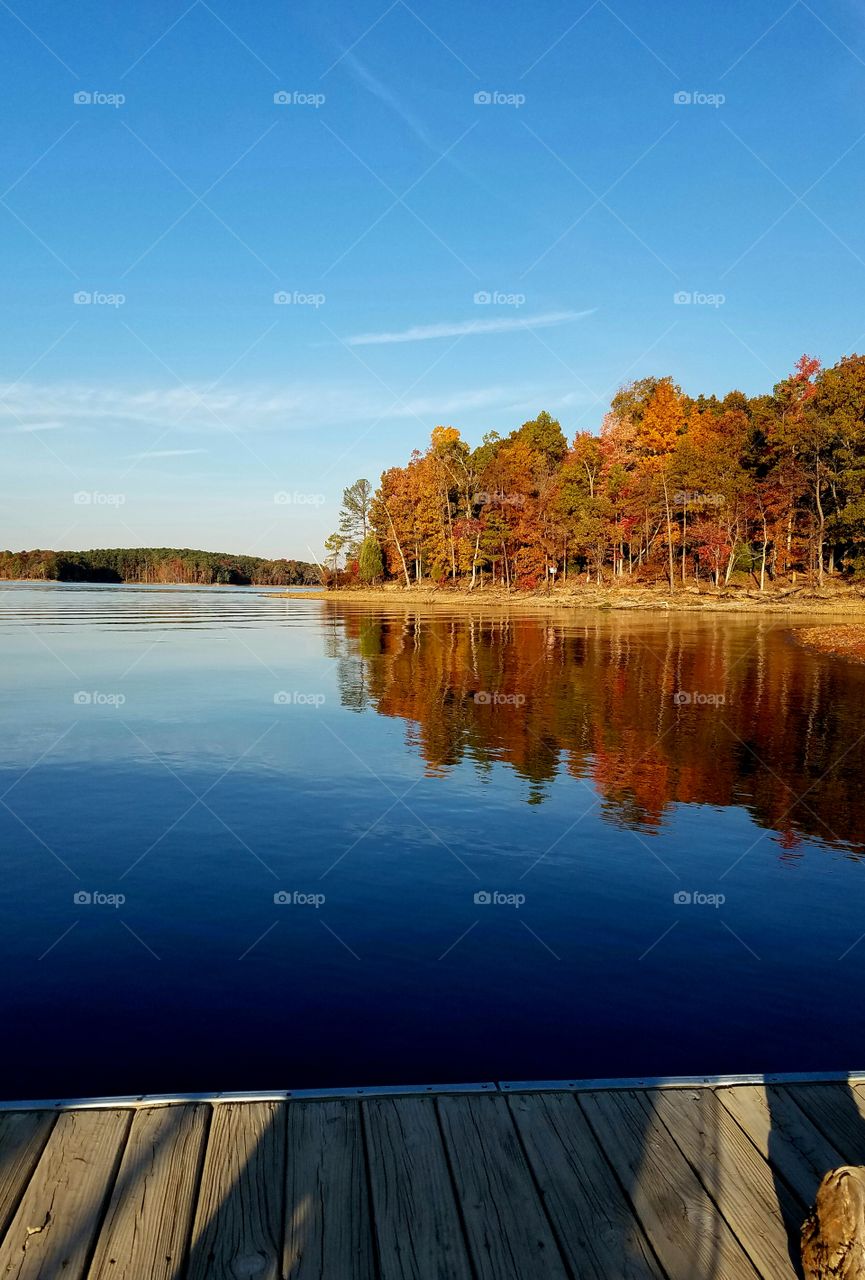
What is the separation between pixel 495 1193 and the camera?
3930 mm

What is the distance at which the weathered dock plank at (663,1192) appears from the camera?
358 centimetres

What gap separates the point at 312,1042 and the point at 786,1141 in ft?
11.5

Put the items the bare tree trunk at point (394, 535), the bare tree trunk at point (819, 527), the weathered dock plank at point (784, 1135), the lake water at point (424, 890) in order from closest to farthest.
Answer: the weathered dock plank at point (784, 1135) < the lake water at point (424, 890) < the bare tree trunk at point (819, 527) < the bare tree trunk at point (394, 535)

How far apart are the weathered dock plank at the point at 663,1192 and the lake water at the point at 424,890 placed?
1.51m

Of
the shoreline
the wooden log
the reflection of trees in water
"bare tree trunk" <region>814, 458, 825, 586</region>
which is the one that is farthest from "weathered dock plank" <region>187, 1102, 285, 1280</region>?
"bare tree trunk" <region>814, 458, 825, 586</region>

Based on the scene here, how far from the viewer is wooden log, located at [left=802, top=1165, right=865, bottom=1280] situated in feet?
10.5

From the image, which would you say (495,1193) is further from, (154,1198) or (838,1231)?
(154,1198)

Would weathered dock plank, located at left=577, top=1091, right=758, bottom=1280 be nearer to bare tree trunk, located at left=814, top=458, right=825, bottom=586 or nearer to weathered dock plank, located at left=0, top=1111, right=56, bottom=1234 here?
weathered dock plank, located at left=0, top=1111, right=56, bottom=1234

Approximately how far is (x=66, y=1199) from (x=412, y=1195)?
1637 millimetres

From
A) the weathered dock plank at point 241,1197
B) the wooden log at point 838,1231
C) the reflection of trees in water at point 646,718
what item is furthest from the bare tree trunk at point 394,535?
the wooden log at point 838,1231

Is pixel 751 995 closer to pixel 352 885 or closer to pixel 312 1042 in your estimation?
pixel 312 1042

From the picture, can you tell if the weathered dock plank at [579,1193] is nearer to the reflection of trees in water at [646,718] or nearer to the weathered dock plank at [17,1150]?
the weathered dock plank at [17,1150]

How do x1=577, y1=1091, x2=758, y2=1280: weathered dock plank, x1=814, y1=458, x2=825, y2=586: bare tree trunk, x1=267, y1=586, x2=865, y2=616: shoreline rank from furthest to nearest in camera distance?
1. x1=814, y1=458, x2=825, y2=586: bare tree trunk
2. x1=267, y1=586, x2=865, y2=616: shoreline
3. x1=577, y1=1091, x2=758, y2=1280: weathered dock plank

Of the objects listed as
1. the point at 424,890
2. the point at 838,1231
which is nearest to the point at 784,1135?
the point at 838,1231
